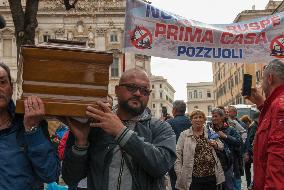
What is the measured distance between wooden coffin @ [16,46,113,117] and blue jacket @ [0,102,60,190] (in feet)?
0.67

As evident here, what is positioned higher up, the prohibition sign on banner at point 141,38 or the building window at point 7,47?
the building window at point 7,47

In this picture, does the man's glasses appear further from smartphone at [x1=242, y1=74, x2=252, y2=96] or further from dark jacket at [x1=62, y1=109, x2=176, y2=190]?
smartphone at [x1=242, y1=74, x2=252, y2=96]

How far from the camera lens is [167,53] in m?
6.95

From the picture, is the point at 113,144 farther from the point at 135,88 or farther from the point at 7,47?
the point at 7,47

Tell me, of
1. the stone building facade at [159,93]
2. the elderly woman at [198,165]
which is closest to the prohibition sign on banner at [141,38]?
the elderly woman at [198,165]

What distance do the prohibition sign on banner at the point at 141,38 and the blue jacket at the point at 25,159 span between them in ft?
12.8

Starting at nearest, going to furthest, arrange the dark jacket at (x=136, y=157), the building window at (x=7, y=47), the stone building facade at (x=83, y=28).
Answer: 1. the dark jacket at (x=136, y=157)
2. the building window at (x=7, y=47)
3. the stone building facade at (x=83, y=28)

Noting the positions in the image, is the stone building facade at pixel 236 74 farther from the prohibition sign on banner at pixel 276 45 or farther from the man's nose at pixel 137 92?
the man's nose at pixel 137 92

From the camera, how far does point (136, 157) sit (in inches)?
113

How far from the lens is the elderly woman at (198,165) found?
655cm

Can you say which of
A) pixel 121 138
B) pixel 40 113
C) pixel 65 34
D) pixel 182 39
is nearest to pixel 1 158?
pixel 40 113

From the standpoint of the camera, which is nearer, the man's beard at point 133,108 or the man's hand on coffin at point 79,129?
the man's hand on coffin at point 79,129

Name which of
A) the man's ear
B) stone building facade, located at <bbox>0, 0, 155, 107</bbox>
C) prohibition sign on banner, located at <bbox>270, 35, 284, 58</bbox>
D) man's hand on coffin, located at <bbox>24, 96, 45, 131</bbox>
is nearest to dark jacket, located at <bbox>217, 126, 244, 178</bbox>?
prohibition sign on banner, located at <bbox>270, 35, 284, 58</bbox>

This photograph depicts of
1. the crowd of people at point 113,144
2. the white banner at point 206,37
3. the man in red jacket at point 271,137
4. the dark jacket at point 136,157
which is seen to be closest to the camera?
the crowd of people at point 113,144
